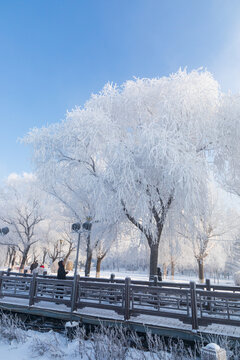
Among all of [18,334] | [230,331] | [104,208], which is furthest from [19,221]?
[230,331]

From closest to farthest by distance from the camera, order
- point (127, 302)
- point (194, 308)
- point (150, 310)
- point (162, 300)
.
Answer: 1. point (194, 308)
2. point (150, 310)
3. point (127, 302)
4. point (162, 300)

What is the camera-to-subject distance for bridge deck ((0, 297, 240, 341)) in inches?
253

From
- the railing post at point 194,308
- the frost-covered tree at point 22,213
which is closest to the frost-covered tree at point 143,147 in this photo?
the railing post at point 194,308

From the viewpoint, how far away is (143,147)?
36.6 ft

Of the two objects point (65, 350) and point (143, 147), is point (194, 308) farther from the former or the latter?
point (143, 147)

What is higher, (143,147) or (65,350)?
(143,147)

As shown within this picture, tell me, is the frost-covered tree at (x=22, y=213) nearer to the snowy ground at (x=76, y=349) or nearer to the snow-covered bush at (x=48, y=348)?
the snowy ground at (x=76, y=349)

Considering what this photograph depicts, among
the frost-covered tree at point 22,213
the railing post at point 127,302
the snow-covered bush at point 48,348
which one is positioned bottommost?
the snow-covered bush at point 48,348

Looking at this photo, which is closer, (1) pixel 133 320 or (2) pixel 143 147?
(1) pixel 133 320

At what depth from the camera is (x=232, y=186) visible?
12.9 m

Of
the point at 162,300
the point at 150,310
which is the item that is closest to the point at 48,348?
the point at 150,310

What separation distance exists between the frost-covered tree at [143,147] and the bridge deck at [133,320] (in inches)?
162

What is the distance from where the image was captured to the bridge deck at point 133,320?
253 inches

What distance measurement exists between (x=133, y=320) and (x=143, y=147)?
22.0 ft
